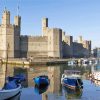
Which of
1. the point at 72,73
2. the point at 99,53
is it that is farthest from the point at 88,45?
the point at 72,73

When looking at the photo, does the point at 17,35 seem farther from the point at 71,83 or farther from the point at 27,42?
the point at 71,83

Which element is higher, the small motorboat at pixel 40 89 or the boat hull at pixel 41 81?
the boat hull at pixel 41 81

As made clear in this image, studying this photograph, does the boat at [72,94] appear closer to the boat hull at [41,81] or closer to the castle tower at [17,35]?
the boat hull at [41,81]

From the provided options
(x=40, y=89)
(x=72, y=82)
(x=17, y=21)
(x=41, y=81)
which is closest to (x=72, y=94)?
(x=72, y=82)

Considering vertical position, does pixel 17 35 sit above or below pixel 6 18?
below

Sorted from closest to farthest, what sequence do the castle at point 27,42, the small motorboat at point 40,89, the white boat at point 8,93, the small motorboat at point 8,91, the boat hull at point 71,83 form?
the white boat at point 8,93 < the small motorboat at point 8,91 < the small motorboat at point 40,89 < the boat hull at point 71,83 < the castle at point 27,42

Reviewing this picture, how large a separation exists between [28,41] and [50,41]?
13.3 ft

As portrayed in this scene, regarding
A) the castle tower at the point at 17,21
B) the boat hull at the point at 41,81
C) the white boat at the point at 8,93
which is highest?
the castle tower at the point at 17,21

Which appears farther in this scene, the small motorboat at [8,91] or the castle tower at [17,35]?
the castle tower at [17,35]

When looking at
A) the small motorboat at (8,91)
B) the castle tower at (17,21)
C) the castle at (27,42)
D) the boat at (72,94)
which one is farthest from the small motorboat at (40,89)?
the castle tower at (17,21)

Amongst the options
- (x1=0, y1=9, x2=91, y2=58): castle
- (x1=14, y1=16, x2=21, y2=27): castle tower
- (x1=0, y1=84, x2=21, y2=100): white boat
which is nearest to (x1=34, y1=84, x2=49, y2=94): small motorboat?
(x1=0, y1=84, x2=21, y2=100): white boat

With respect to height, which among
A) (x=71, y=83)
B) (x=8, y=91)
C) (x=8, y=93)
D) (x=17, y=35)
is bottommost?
(x=8, y=93)

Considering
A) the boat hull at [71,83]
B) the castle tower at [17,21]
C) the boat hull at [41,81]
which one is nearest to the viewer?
the boat hull at [71,83]

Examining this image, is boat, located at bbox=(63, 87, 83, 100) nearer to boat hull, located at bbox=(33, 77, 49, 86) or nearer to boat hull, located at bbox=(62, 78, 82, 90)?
boat hull, located at bbox=(62, 78, 82, 90)
